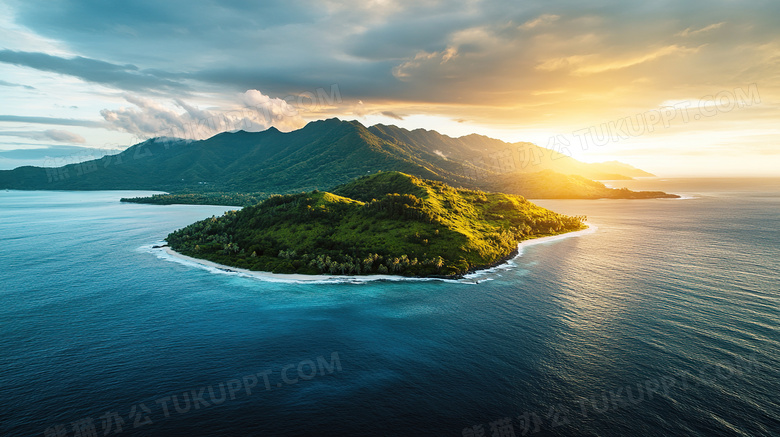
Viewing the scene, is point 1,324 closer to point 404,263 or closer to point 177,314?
point 177,314

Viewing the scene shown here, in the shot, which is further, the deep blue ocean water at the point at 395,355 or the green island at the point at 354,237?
the green island at the point at 354,237

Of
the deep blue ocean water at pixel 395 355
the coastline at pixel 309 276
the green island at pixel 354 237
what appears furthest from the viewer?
the green island at pixel 354 237

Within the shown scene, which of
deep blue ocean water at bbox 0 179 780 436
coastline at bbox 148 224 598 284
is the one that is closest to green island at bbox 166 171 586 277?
coastline at bbox 148 224 598 284

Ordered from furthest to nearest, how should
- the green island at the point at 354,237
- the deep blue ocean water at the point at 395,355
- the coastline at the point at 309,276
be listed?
the green island at the point at 354,237, the coastline at the point at 309,276, the deep blue ocean water at the point at 395,355

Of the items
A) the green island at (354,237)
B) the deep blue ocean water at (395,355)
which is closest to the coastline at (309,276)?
the green island at (354,237)

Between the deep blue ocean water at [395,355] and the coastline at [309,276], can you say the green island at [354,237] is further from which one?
the deep blue ocean water at [395,355]
